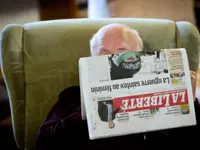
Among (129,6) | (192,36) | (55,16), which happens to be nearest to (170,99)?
(192,36)

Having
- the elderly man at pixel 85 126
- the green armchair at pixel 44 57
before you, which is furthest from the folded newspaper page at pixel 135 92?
the green armchair at pixel 44 57

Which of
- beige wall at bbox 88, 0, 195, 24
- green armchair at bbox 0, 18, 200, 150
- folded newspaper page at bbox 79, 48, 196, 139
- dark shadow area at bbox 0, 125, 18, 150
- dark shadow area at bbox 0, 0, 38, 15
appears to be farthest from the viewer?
beige wall at bbox 88, 0, 195, 24

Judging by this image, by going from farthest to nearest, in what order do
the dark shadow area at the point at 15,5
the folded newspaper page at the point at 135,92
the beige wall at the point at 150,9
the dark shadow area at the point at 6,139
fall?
the beige wall at the point at 150,9 → the dark shadow area at the point at 15,5 → the dark shadow area at the point at 6,139 → the folded newspaper page at the point at 135,92

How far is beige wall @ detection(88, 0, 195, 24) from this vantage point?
2.76m

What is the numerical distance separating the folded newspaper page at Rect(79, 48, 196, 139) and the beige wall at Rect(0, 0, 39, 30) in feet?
4.41

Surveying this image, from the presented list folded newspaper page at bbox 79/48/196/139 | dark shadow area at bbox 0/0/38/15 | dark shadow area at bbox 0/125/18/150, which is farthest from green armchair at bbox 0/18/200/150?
dark shadow area at bbox 0/0/38/15

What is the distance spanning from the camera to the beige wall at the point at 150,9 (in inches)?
109

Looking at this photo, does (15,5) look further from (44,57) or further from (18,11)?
(44,57)

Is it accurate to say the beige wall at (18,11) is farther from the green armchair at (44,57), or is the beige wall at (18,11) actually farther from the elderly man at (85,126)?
the elderly man at (85,126)

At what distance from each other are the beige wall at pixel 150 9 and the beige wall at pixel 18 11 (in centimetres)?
51

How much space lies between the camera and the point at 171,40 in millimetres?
1225

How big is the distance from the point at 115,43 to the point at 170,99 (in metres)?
0.25

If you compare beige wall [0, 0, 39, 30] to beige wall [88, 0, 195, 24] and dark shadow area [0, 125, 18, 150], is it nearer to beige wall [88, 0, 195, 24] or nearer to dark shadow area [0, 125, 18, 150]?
beige wall [88, 0, 195, 24]

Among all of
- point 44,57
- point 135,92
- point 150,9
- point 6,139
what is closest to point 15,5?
point 6,139
